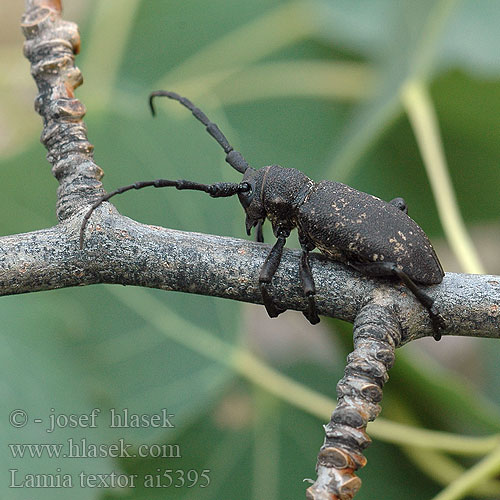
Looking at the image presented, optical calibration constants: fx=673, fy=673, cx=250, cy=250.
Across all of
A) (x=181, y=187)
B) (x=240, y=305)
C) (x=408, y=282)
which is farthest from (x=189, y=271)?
(x=240, y=305)

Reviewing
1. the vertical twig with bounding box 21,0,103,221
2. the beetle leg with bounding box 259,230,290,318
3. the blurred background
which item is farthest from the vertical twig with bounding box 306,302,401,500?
the blurred background

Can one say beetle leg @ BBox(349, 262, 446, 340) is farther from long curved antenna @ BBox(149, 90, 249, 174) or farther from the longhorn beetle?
long curved antenna @ BBox(149, 90, 249, 174)

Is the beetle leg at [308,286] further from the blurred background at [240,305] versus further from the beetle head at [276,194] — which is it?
the blurred background at [240,305]

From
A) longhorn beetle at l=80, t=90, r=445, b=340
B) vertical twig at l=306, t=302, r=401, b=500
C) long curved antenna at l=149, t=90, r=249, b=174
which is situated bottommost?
vertical twig at l=306, t=302, r=401, b=500

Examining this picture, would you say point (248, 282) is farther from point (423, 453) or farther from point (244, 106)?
point (244, 106)

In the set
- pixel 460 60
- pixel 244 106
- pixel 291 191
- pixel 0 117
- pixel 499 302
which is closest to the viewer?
pixel 499 302

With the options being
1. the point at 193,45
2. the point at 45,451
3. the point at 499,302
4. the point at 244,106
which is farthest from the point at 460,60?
the point at 45,451
